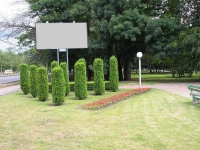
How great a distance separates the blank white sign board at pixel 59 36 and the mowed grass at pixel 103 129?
8518 mm

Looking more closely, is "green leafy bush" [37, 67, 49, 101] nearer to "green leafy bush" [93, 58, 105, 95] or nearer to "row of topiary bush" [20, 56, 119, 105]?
"row of topiary bush" [20, 56, 119, 105]

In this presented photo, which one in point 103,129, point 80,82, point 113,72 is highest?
point 113,72

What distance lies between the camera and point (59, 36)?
1600 cm

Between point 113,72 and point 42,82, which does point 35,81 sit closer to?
point 42,82

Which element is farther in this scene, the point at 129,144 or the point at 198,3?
the point at 198,3

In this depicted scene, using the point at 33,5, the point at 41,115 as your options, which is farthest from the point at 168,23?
the point at 41,115

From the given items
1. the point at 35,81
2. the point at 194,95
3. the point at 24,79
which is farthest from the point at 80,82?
the point at 194,95

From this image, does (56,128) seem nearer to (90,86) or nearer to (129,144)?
(129,144)

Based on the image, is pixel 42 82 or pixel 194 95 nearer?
pixel 194 95

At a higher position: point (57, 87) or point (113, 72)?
point (113, 72)

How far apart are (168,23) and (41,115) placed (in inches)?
576

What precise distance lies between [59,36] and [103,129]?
11.4 m

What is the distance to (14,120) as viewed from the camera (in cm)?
678

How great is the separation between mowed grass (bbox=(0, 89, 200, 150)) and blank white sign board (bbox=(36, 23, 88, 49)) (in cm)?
852
